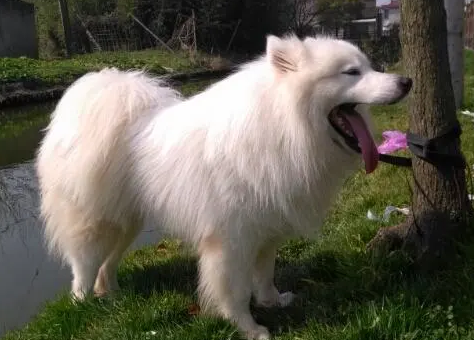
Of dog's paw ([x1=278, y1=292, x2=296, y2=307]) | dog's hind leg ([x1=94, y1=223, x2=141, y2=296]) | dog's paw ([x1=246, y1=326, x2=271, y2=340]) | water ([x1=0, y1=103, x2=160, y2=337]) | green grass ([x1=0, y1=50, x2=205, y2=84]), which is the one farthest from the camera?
green grass ([x1=0, y1=50, x2=205, y2=84])

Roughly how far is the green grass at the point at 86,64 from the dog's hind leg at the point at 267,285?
1132cm

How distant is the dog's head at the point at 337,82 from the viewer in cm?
270

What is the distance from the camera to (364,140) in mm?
2818

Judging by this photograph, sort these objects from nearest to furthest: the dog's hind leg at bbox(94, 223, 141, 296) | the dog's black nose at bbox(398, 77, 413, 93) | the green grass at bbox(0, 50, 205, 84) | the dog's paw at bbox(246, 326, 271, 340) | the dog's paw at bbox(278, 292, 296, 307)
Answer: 1. the dog's black nose at bbox(398, 77, 413, 93)
2. the dog's paw at bbox(246, 326, 271, 340)
3. the dog's paw at bbox(278, 292, 296, 307)
4. the dog's hind leg at bbox(94, 223, 141, 296)
5. the green grass at bbox(0, 50, 205, 84)

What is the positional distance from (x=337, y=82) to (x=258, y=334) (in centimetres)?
138

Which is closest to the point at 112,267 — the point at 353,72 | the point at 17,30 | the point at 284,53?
the point at 284,53

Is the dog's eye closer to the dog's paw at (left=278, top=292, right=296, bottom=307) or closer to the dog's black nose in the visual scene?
the dog's black nose

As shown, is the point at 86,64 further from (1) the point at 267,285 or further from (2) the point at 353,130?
(2) the point at 353,130

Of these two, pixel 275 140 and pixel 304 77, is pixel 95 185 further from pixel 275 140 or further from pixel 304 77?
pixel 304 77

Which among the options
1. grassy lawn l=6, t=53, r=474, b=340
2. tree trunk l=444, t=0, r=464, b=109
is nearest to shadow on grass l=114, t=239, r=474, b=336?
grassy lawn l=6, t=53, r=474, b=340

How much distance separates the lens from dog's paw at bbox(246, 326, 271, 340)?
10.0 feet

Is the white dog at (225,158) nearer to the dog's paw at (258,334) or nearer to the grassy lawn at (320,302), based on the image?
the dog's paw at (258,334)

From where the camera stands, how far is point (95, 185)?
333cm

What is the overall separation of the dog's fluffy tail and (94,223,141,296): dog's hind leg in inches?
13.0
